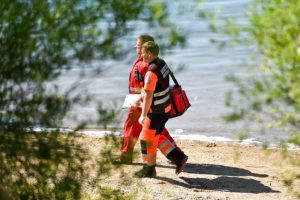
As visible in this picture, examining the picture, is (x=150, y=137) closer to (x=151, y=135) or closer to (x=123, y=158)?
(x=151, y=135)

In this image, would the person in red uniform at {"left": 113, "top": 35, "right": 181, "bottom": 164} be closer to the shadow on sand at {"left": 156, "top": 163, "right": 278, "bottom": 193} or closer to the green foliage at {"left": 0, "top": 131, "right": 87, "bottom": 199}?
the shadow on sand at {"left": 156, "top": 163, "right": 278, "bottom": 193}

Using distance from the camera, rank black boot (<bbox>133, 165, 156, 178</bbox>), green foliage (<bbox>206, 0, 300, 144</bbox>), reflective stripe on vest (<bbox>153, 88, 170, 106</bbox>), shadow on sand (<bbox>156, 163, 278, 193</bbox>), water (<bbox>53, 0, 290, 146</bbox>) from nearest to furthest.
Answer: green foliage (<bbox>206, 0, 300, 144</bbox>), reflective stripe on vest (<bbox>153, 88, 170, 106</bbox>), black boot (<bbox>133, 165, 156, 178</bbox>), shadow on sand (<bbox>156, 163, 278, 193</bbox>), water (<bbox>53, 0, 290, 146</bbox>)

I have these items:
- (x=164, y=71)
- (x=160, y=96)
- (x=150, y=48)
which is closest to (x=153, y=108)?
(x=160, y=96)

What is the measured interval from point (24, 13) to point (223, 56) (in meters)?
13.5

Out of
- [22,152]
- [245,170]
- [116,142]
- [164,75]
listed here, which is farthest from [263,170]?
[22,152]

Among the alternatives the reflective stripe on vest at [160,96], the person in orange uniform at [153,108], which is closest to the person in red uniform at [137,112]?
the person in orange uniform at [153,108]

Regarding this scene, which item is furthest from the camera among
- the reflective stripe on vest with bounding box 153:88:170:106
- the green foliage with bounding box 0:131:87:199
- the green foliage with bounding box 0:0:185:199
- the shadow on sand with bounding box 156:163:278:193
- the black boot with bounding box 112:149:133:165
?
the shadow on sand with bounding box 156:163:278:193

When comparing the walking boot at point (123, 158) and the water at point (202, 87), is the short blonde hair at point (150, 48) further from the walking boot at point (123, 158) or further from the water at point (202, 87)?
the walking boot at point (123, 158)

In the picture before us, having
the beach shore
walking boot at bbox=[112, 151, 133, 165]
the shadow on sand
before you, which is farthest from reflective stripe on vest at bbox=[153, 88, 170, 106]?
A: walking boot at bbox=[112, 151, 133, 165]

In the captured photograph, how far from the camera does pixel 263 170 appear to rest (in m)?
9.90

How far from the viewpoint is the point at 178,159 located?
9078 millimetres

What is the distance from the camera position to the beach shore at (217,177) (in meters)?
8.30

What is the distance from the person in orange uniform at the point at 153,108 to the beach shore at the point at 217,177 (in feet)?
0.54

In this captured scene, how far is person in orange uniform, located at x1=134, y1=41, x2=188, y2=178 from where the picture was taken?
8266mm
